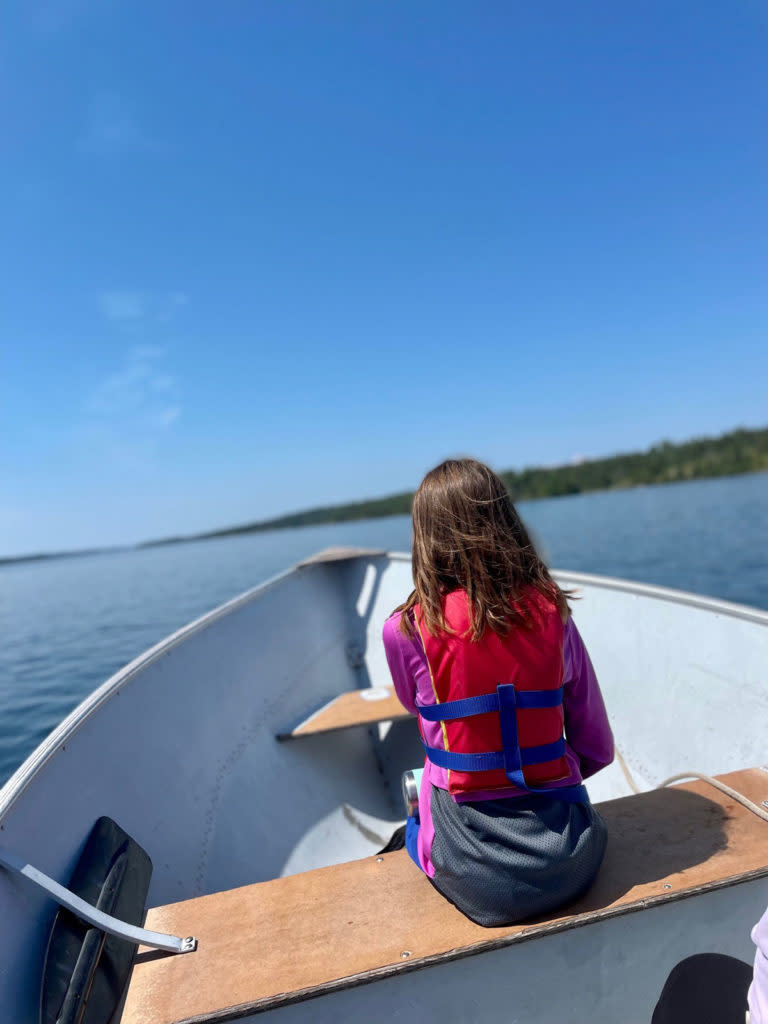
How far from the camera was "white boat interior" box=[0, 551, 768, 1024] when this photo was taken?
3.89 ft

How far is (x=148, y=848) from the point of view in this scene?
1.88 m

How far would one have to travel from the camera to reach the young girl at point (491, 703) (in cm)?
121

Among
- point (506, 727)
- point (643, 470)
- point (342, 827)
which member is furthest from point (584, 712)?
point (643, 470)

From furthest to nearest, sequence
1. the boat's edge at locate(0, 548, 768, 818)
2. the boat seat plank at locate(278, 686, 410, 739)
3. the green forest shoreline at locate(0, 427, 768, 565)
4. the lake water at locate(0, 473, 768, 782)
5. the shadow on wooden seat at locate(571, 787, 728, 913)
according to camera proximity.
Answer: the green forest shoreline at locate(0, 427, 768, 565) < the lake water at locate(0, 473, 768, 782) < the boat seat plank at locate(278, 686, 410, 739) < the boat's edge at locate(0, 548, 768, 818) < the shadow on wooden seat at locate(571, 787, 728, 913)

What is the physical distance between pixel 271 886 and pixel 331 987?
38 cm

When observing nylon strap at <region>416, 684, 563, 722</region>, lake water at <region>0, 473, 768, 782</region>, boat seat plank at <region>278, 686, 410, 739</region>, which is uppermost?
nylon strap at <region>416, 684, 563, 722</region>

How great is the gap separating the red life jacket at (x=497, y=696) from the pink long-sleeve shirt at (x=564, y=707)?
49mm

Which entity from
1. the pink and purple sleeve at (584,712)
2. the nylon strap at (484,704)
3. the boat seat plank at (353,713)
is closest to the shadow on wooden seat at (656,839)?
the pink and purple sleeve at (584,712)

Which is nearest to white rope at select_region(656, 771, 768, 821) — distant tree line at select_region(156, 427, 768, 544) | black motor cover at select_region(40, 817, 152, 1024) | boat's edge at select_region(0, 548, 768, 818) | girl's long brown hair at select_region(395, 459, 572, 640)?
boat's edge at select_region(0, 548, 768, 818)

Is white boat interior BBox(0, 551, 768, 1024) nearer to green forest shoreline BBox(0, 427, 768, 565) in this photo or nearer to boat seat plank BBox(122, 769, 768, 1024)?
boat seat plank BBox(122, 769, 768, 1024)

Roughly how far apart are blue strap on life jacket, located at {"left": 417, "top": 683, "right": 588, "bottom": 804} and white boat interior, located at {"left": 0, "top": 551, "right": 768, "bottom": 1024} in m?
0.29

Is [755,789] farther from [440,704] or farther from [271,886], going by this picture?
[271,886]

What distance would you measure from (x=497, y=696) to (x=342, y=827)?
2151 mm

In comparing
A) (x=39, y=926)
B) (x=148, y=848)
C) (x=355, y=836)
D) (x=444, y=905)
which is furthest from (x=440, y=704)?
(x=355, y=836)
